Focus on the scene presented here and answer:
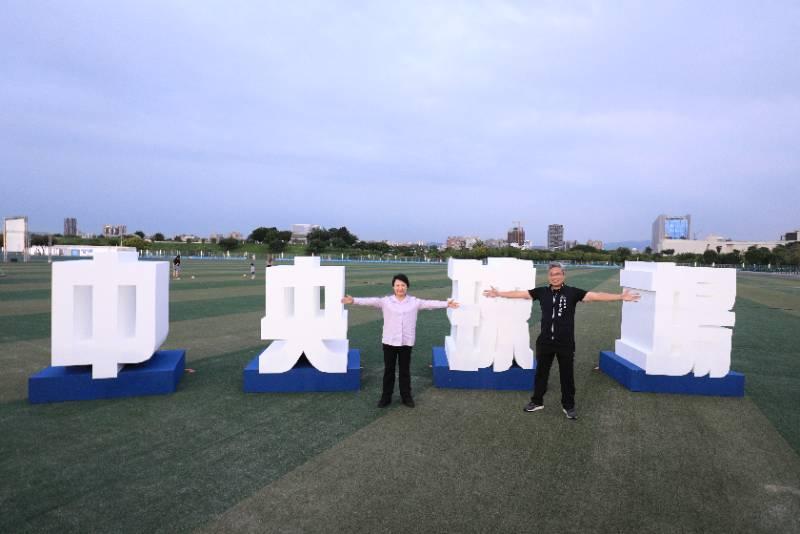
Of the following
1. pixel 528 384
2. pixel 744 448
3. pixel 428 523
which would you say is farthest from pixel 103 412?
pixel 744 448

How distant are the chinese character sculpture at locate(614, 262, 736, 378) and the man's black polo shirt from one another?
1902mm

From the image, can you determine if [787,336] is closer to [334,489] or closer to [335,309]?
[335,309]

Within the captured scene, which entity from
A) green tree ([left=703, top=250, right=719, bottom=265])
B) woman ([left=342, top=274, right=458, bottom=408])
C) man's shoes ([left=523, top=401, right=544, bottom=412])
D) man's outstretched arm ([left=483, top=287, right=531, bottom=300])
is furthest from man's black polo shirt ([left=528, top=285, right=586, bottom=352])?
green tree ([left=703, top=250, right=719, bottom=265])

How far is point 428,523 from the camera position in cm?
339

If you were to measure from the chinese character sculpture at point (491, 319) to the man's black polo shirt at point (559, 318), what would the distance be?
0.99 meters

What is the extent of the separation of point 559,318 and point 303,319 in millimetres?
3508

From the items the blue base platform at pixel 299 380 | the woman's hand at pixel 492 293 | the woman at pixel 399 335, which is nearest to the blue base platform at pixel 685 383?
the woman's hand at pixel 492 293

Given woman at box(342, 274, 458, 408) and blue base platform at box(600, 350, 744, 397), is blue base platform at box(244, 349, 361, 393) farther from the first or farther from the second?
blue base platform at box(600, 350, 744, 397)

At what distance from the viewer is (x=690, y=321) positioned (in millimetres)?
6770

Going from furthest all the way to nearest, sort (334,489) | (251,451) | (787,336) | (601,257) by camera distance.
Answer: (601,257) < (787,336) < (251,451) < (334,489)

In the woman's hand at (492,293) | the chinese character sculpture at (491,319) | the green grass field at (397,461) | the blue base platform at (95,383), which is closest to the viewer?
the green grass field at (397,461)

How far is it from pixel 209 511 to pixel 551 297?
433 cm

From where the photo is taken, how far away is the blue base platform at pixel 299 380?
6.38 m

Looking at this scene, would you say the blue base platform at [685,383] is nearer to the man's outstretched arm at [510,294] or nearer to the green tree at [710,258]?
the man's outstretched arm at [510,294]
